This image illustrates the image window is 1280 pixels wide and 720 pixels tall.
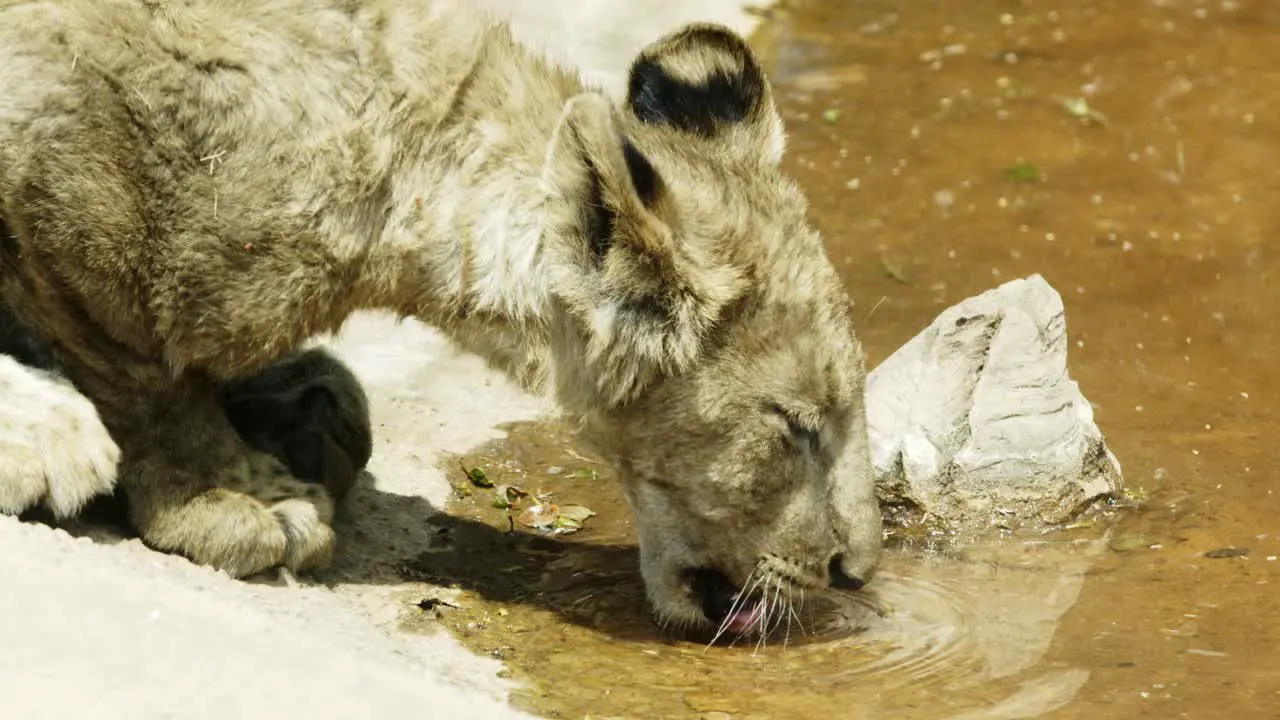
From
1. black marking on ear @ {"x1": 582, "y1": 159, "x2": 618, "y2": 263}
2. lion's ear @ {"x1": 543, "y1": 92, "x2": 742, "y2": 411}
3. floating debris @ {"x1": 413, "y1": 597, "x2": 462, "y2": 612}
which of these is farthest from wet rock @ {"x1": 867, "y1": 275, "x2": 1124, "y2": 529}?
black marking on ear @ {"x1": 582, "y1": 159, "x2": 618, "y2": 263}

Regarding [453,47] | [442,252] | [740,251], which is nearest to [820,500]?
[740,251]

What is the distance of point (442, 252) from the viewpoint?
6.16 m

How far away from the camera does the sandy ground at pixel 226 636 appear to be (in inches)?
179

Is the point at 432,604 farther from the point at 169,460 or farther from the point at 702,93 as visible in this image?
the point at 702,93

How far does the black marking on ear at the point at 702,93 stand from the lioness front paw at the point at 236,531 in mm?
1823

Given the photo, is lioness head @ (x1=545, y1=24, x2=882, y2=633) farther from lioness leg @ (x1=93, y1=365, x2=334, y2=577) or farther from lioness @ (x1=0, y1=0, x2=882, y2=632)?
lioness leg @ (x1=93, y1=365, x2=334, y2=577)

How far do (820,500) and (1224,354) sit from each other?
11.5 ft

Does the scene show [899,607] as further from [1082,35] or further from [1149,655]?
[1082,35]

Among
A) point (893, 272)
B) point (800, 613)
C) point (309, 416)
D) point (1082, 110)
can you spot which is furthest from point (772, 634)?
point (1082, 110)

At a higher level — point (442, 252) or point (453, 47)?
point (453, 47)

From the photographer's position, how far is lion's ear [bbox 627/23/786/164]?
6500 mm

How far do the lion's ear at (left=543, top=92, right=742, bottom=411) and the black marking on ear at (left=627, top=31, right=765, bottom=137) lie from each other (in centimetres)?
69

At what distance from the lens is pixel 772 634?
6.48 metres

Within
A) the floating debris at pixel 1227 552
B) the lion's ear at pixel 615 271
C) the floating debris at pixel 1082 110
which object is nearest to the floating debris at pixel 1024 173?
the floating debris at pixel 1082 110
